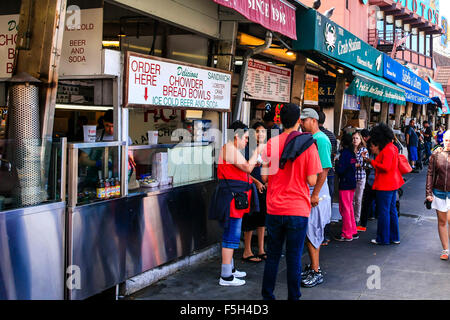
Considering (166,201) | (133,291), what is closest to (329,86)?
(166,201)

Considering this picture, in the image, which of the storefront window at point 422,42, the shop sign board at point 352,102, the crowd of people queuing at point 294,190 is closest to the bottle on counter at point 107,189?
the crowd of people queuing at point 294,190

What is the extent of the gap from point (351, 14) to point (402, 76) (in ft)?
25.7

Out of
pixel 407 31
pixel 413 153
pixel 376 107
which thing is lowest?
pixel 413 153

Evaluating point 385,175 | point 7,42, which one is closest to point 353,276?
point 385,175

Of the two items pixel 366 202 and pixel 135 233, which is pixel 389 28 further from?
pixel 135 233

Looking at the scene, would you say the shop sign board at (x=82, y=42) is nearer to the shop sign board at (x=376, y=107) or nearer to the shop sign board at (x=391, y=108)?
the shop sign board at (x=376, y=107)

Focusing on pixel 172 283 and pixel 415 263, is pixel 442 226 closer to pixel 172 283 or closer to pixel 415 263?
pixel 415 263

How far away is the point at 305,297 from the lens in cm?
534

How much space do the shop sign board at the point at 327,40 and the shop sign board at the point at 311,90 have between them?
1.02 metres

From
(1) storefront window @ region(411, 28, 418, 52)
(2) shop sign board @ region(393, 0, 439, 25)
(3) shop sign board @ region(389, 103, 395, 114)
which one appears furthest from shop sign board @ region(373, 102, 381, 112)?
(1) storefront window @ region(411, 28, 418, 52)

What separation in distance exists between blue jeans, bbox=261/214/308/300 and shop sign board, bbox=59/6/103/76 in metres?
2.31

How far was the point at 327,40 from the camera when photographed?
858cm

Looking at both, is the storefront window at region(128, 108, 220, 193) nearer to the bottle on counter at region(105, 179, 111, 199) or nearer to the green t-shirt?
the bottle on counter at region(105, 179, 111, 199)

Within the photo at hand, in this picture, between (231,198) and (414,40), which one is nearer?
(231,198)
